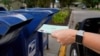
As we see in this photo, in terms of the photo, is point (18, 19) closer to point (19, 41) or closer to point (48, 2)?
point (19, 41)

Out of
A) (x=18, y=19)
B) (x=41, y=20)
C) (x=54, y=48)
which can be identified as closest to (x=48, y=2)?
(x=54, y=48)

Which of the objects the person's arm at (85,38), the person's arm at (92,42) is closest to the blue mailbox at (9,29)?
the person's arm at (85,38)

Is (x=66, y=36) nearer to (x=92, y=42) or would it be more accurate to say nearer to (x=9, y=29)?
(x=92, y=42)

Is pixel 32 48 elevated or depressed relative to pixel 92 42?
depressed

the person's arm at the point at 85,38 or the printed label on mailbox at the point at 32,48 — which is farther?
the printed label on mailbox at the point at 32,48

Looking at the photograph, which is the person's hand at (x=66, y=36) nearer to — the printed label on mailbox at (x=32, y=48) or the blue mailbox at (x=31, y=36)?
the blue mailbox at (x=31, y=36)

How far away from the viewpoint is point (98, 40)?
248cm

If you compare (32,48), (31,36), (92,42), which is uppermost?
(92,42)

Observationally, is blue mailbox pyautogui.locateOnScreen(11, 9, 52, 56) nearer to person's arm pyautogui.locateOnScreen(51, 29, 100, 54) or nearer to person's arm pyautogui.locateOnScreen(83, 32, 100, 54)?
person's arm pyautogui.locateOnScreen(51, 29, 100, 54)

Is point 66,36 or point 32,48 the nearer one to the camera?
point 66,36

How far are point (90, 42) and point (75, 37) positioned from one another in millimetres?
153

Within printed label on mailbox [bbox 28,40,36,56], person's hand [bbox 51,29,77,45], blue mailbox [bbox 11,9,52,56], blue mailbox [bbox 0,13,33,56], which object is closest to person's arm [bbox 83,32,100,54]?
person's hand [bbox 51,29,77,45]

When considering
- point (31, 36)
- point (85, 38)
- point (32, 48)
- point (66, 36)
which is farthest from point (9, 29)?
point (32, 48)

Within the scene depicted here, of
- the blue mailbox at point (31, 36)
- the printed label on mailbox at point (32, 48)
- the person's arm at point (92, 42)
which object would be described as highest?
the person's arm at point (92, 42)
